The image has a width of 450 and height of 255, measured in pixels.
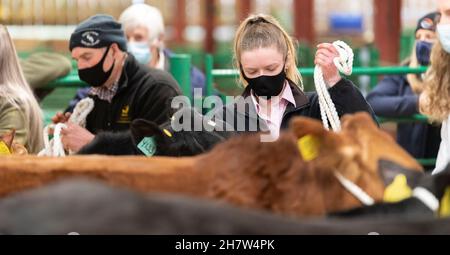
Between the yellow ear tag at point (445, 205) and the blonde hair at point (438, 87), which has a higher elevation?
the yellow ear tag at point (445, 205)

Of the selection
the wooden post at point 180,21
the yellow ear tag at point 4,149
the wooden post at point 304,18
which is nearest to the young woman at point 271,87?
the yellow ear tag at point 4,149

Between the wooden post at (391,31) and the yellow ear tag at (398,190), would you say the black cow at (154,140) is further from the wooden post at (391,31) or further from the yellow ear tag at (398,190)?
the wooden post at (391,31)

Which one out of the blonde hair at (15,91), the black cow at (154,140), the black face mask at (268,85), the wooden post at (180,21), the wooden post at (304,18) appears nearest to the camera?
the black cow at (154,140)

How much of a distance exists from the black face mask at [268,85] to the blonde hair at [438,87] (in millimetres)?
1311

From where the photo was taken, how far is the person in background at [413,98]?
7.14 m

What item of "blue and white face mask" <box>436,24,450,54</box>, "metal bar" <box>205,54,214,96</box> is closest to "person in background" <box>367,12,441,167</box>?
"metal bar" <box>205,54,214,96</box>

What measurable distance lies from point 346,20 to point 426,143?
21682mm

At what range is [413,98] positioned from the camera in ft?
23.7

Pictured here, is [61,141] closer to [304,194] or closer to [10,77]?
[10,77]

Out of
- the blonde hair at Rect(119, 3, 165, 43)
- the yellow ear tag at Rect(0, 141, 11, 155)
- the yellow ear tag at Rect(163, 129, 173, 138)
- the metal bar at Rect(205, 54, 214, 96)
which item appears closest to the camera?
the yellow ear tag at Rect(163, 129, 173, 138)

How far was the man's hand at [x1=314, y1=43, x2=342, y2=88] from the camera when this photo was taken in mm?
3799

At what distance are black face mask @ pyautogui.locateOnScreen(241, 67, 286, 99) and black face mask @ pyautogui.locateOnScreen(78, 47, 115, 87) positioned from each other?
5.21 feet

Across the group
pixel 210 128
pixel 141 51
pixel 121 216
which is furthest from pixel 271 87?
pixel 141 51

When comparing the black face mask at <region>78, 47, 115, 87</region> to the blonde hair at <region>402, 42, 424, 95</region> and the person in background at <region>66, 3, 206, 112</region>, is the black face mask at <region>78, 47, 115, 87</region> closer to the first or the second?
the person in background at <region>66, 3, 206, 112</region>
